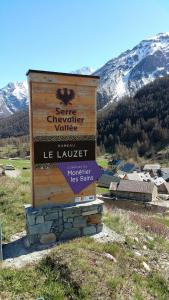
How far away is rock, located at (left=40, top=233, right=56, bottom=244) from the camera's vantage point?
9.32 metres

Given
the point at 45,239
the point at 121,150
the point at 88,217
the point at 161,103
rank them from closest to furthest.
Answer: the point at 45,239 → the point at 88,217 → the point at 121,150 → the point at 161,103

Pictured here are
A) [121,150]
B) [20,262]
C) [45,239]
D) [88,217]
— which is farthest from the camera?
[121,150]

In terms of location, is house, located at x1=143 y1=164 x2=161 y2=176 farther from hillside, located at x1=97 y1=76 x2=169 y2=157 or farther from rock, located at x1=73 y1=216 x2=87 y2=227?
rock, located at x1=73 y1=216 x2=87 y2=227

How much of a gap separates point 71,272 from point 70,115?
4.56m

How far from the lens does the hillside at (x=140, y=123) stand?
419 feet

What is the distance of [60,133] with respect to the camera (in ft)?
31.6

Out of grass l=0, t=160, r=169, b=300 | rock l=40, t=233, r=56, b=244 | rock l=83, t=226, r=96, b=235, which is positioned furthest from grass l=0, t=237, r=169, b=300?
rock l=83, t=226, r=96, b=235

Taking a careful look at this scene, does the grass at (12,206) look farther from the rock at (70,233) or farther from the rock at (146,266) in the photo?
the rock at (146,266)

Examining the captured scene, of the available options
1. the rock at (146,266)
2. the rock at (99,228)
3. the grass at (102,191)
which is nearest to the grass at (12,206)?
the rock at (99,228)

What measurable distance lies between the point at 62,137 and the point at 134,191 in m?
53.3

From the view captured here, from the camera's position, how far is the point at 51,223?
→ 30.9 ft

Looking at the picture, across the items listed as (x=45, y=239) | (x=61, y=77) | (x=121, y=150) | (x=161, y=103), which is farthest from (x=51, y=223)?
(x=161, y=103)

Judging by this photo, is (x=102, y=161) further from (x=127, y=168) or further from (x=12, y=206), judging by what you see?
(x=12, y=206)

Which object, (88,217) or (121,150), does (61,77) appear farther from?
(121,150)
